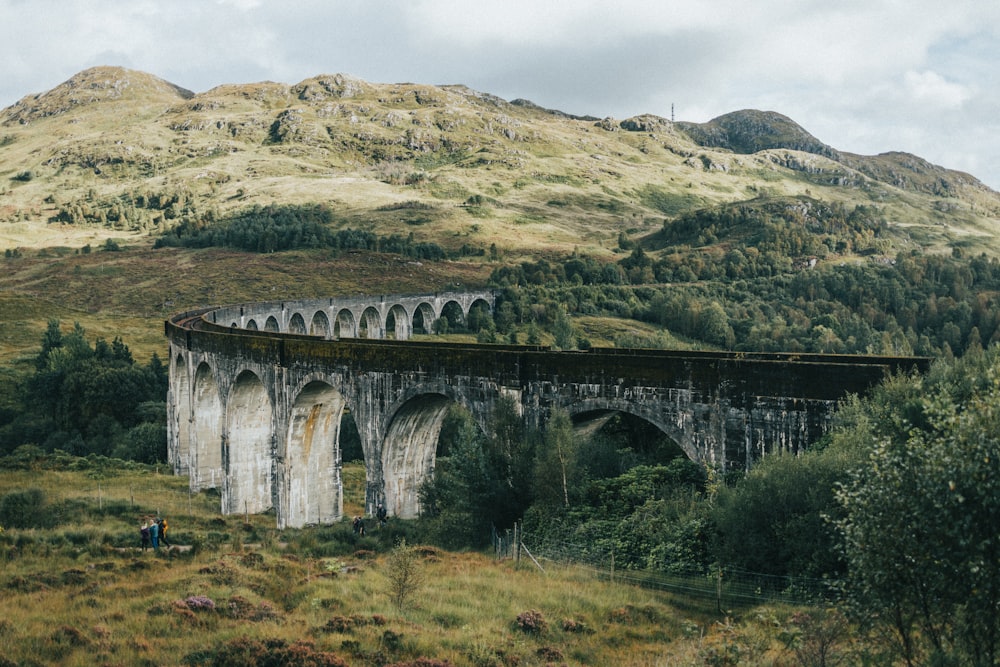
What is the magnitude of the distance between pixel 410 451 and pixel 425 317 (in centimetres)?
7278

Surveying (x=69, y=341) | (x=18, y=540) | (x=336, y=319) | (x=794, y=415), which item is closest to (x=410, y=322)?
(x=336, y=319)

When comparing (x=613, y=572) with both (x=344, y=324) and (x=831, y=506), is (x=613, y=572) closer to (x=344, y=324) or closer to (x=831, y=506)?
(x=831, y=506)

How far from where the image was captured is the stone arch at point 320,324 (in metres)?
80.8

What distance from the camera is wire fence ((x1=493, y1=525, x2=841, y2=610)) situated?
13.5m

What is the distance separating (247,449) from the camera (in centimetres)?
3491

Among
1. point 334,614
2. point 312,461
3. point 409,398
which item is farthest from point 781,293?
point 334,614

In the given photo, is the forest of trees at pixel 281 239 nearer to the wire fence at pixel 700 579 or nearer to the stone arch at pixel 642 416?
the stone arch at pixel 642 416

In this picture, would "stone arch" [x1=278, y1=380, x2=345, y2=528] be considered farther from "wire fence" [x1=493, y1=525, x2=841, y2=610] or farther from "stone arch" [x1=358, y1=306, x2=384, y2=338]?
"stone arch" [x1=358, y1=306, x2=384, y2=338]

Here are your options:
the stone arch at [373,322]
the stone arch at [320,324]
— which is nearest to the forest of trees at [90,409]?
the stone arch at [320,324]

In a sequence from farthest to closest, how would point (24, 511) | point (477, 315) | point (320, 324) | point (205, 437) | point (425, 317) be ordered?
point (477, 315) → point (425, 317) → point (320, 324) → point (205, 437) → point (24, 511)

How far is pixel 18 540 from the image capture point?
70.4ft

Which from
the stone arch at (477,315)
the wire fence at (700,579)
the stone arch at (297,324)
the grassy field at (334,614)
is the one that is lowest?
the grassy field at (334,614)

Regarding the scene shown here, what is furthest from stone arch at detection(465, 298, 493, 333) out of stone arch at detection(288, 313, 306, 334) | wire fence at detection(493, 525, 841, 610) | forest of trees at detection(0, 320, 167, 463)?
wire fence at detection(493, 525, 841, 610)

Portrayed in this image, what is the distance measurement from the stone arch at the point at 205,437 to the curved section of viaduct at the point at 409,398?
0.23ft
